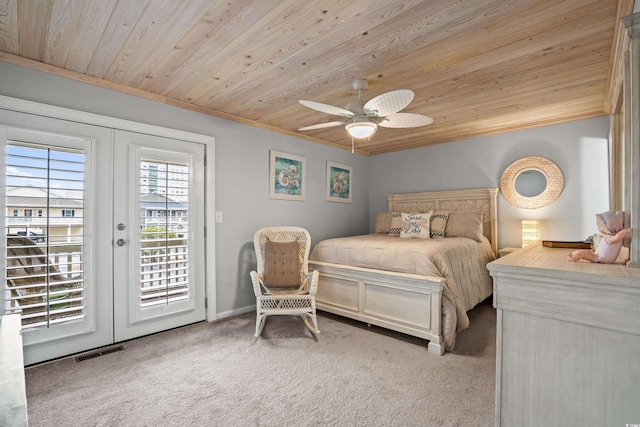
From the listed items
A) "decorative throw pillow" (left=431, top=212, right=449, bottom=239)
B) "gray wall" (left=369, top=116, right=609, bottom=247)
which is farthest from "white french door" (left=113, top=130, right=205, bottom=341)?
"gray wall" (left=369, top=116, right=609, bottom=247)

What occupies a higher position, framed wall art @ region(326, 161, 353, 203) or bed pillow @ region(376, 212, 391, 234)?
framed wall art @ region(326, 161, 353, 203)

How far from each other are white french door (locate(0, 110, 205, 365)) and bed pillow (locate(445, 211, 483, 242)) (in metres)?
3.10

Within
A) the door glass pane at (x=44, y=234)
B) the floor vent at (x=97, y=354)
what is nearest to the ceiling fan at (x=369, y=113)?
the door glass pane at (x=44, y=234)

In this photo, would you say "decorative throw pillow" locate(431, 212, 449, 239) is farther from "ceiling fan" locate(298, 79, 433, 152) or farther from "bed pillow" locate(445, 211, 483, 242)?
"ceiling fan" locate(298, 79, 433, 152)

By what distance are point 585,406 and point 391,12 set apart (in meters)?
1.96

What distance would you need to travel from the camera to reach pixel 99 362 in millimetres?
2314

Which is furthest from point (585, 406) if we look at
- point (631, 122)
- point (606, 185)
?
→ point (606, 185)

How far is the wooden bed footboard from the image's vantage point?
2.50 meters

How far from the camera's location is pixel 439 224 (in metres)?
4.03

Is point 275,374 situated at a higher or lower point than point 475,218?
lower

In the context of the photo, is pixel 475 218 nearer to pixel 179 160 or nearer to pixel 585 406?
pixel 585 406

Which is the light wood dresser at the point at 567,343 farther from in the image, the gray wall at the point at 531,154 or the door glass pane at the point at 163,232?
the gray wall at the point at 531,154

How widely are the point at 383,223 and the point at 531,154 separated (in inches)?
83.9

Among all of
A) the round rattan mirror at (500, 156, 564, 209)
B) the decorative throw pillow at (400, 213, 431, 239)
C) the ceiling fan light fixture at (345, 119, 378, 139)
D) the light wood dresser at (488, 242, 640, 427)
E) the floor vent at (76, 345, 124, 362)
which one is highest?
the ceiling fan light fixture at (345, 119, 378, 139)
